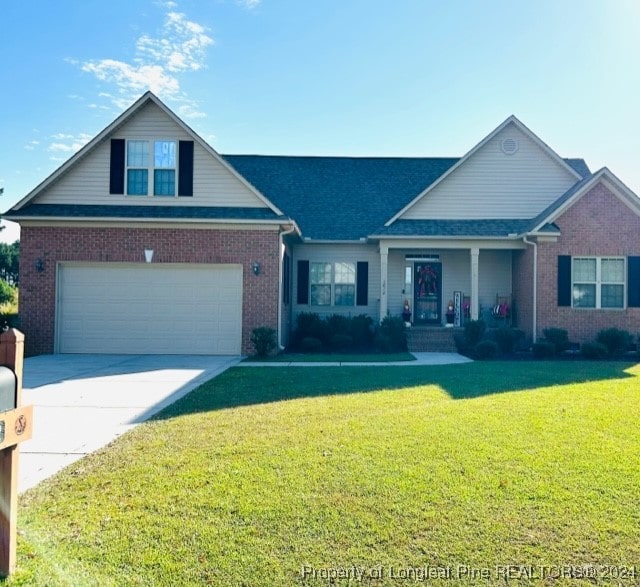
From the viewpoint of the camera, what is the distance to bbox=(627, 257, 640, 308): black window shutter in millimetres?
14305

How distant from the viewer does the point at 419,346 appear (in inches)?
606

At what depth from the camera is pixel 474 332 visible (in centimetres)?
1448

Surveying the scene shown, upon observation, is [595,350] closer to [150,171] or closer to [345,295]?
[345,295]

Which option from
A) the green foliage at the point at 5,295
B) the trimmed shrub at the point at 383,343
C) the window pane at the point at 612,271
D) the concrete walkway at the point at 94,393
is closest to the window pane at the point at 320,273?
the trimmed shrub at the point at 383,343

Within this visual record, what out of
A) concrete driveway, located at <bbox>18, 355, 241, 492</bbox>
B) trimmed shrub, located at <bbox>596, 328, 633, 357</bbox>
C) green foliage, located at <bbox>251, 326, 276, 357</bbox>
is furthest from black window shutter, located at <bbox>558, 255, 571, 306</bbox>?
concrete driveway, located at <bbox>18, 355, 241, 492</bbox>

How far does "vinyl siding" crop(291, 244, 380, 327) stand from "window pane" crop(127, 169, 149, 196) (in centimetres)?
564

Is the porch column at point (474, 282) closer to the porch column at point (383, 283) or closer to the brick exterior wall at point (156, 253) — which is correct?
the porch column at point (383, 283)

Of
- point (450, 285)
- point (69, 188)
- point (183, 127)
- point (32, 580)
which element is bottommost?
point (32, 580)

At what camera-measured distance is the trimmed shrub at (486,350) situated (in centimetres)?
1330

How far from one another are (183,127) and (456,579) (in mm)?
13379

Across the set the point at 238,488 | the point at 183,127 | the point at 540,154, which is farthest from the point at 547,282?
the point at 238,488

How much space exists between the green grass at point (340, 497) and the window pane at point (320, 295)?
10.3 meters

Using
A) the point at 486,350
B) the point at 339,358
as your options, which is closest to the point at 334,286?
the point at 339,358

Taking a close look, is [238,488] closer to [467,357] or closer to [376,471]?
[376,471]
